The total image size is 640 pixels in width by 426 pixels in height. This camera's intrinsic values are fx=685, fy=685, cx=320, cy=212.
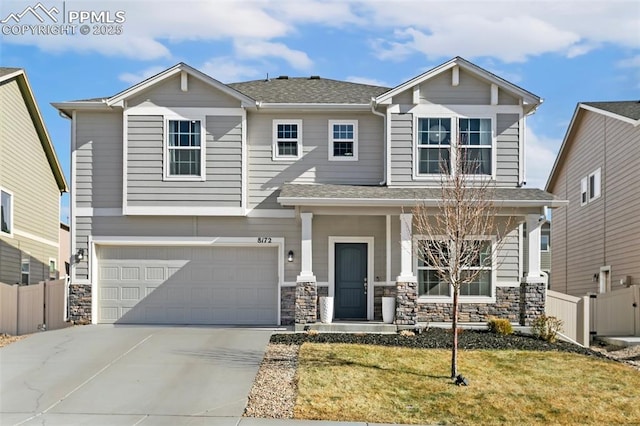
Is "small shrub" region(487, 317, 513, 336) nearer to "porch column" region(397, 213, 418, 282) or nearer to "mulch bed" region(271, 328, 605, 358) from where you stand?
"mulch bed" region(271, 328, 605, 358)

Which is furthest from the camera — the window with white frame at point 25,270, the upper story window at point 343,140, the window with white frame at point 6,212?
the window with white frame at point 25,270

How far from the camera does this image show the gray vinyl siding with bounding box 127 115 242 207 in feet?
56.5

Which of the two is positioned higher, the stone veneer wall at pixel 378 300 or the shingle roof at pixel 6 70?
the shingle roof at pixel 6 70

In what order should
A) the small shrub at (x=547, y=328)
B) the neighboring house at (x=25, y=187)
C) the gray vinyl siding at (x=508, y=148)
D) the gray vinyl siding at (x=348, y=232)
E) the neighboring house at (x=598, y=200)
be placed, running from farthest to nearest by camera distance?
the neighboring house at (x=25, y=187)
the neighboring house at (x=598, y=200)
the gray vinyl siding at (x=348, y=232)
the gray vinyl siding at (x=508, y=148)
the small shrub at (x=547, y=328)

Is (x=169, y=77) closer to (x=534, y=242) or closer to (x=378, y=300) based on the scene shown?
(x=378, y=300)

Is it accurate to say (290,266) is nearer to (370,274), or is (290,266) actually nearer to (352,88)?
(370,274)

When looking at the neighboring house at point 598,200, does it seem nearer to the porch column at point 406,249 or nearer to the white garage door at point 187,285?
the porch column at point 406,249

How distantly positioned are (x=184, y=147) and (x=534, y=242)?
8.92 metres

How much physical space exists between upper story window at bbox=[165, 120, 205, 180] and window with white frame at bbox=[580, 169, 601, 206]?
42.7 ft

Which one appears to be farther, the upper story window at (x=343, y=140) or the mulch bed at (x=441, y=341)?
the upper story window at (x=343, y=140)

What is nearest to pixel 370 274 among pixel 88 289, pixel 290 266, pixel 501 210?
pixel 290 266

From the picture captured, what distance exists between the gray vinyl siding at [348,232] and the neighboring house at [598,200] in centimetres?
731

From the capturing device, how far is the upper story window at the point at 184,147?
1733 cm

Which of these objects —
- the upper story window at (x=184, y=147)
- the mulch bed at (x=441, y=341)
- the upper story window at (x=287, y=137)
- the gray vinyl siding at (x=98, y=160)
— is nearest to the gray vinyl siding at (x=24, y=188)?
the gray vinyl siding at (x=98, y=160)
